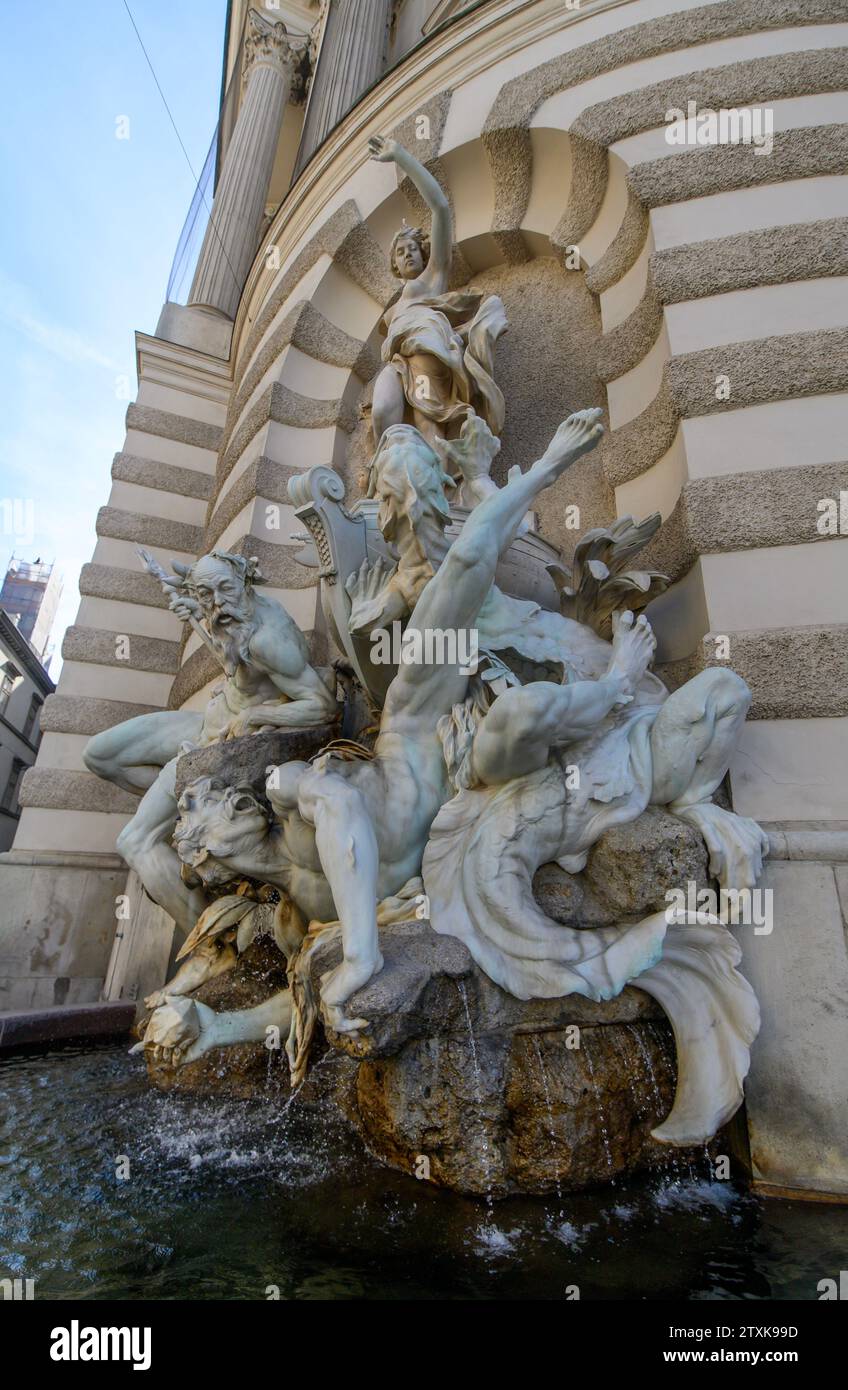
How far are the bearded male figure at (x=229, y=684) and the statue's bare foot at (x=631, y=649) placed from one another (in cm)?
154

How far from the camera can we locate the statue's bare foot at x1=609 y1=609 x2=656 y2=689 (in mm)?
2988

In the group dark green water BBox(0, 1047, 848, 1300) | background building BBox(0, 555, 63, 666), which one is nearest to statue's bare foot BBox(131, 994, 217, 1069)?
dark green water BBox(0, 1047, 848, 1300)

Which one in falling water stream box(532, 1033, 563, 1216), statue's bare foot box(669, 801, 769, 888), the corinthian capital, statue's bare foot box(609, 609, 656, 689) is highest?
the corinthian capital

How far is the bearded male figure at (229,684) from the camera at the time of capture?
3.67 meters

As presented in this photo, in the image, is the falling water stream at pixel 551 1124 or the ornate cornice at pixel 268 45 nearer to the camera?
the falling water stream at pixel 551 1124

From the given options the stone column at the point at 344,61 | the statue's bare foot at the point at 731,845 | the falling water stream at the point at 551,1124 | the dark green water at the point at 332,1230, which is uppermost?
the stone column at the point at 344,61

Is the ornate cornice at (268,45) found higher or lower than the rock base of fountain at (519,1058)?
higher

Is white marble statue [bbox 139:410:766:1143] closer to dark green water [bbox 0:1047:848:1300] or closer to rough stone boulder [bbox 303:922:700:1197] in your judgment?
rough stone boulder [bbox 303:922:700:1197]

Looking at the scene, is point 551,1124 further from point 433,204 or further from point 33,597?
point 33,597

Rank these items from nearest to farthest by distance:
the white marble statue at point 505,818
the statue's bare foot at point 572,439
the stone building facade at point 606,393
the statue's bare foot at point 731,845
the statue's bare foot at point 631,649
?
1. the white marble statue at point 505,818
2. the statue's bare foot at point 731,845
3. the statue's bare foot at point 631,649
4. the statue's bare foot at point 572,439
5. the stone building facade at point 606,393

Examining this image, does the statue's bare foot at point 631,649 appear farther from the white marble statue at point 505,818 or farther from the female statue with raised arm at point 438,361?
the female statue with raised arm at point 438,361

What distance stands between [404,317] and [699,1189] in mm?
5491

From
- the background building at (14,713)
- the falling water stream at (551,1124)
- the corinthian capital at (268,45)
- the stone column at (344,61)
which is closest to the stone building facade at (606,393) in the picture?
the stone column at (344,61)

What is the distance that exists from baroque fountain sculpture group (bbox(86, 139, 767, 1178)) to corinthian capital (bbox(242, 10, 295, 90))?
A: 13479 mm
